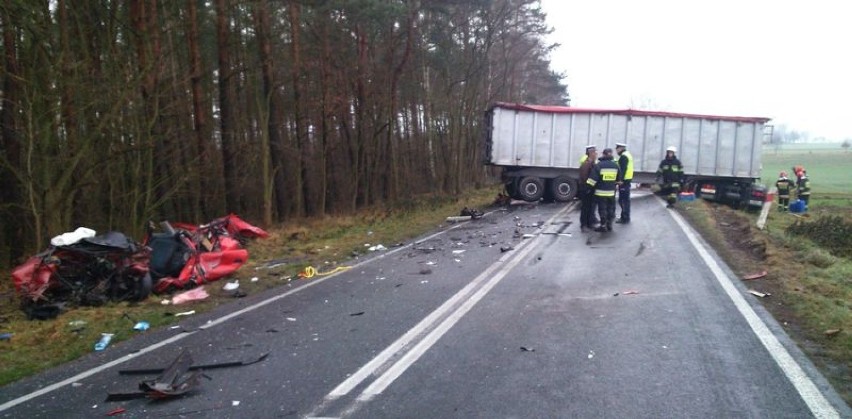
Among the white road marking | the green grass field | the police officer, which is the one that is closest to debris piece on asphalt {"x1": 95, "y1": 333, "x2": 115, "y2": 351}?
the white road marking

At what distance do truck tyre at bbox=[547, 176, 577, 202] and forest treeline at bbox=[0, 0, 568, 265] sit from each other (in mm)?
7600

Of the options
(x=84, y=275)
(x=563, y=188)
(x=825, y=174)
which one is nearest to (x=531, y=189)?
(x=563, y=188)

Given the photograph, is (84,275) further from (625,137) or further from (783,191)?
(783,191)

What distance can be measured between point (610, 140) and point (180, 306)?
16.0 meters

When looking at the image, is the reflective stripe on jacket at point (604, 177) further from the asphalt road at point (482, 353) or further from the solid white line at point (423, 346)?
the solid white line at point (423, 346)

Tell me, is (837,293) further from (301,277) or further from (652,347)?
(301,277)

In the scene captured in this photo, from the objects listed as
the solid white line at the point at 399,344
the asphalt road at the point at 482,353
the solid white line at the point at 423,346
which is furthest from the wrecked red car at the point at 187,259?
the solid white line at the point at 423,346

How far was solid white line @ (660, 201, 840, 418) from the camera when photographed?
12.1 feet

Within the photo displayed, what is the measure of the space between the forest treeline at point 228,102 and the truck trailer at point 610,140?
221 inches

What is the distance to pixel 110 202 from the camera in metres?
14.1

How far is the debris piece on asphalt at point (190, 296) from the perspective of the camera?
7633mm

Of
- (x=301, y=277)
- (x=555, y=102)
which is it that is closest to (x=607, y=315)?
(x=301, y=277)

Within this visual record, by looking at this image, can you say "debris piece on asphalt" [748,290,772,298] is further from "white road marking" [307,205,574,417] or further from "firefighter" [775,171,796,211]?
"firefighter" [775,171,796,211]

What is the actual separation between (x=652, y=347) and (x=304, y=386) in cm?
278
